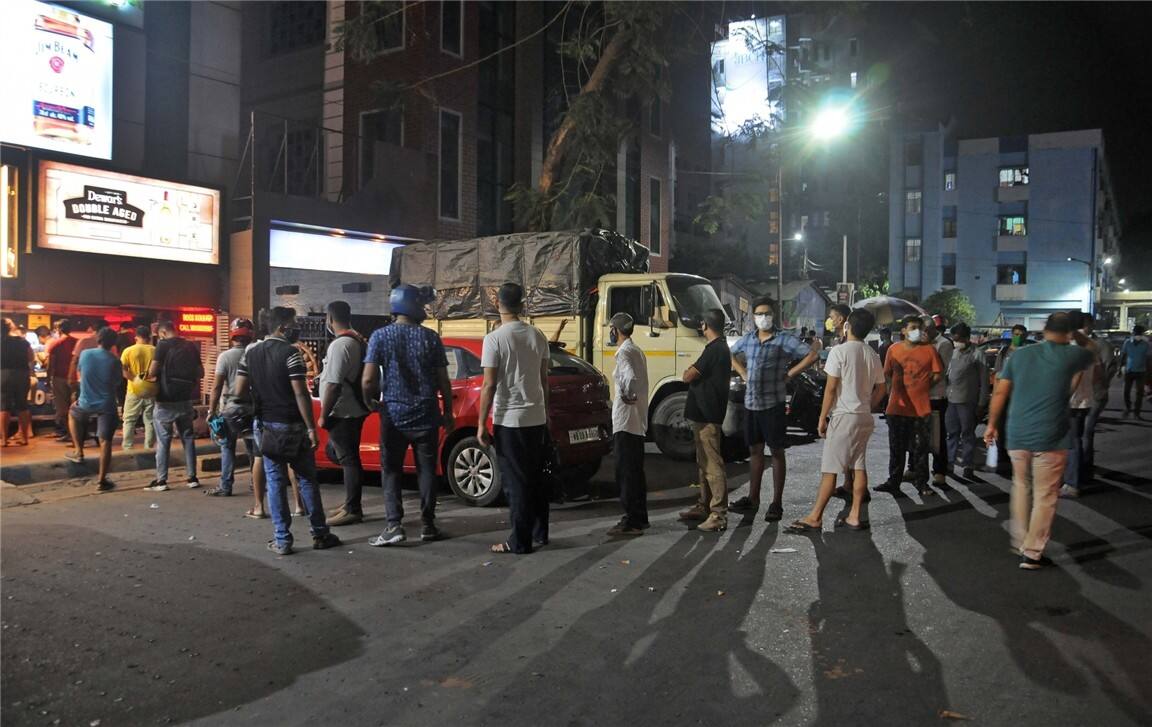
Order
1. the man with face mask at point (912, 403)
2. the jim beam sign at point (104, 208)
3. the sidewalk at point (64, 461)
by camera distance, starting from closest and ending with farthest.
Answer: the man with face mask at point (912, 403) → the sidewalk at point (64, 461) → the jim beam sign at point (104, 208)

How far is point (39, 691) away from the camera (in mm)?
3727

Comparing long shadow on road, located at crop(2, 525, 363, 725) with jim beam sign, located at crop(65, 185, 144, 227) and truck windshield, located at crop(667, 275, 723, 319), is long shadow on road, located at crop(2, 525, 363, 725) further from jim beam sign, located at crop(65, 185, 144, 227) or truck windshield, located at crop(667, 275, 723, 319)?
jim beam sign, located at crop(65, 185, 144, 227)

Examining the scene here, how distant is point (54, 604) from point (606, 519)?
4.12m

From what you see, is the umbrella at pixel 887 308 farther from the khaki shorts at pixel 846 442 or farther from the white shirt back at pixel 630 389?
the white shirt back at pixel 630 389

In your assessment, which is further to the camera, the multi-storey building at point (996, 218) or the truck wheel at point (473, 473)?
the multi-storey building at point (996, 218)

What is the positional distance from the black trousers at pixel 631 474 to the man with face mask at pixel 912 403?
313 cm

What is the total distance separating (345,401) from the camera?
22.8ft

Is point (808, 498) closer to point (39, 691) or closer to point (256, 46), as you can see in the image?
point (39, 691)

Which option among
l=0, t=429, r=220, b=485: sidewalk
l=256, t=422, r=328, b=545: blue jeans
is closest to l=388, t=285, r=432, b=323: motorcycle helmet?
l=256, t=422, r=328, b=545: blue jeans

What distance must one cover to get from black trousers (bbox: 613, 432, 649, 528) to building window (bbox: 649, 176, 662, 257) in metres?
19.6

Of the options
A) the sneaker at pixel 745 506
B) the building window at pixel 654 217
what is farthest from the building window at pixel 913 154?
the sneaker at pixel 745 506

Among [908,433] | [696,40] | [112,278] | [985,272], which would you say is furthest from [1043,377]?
[985,272]

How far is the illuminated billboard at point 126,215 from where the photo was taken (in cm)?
1220

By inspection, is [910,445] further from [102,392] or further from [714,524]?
[102,392]
